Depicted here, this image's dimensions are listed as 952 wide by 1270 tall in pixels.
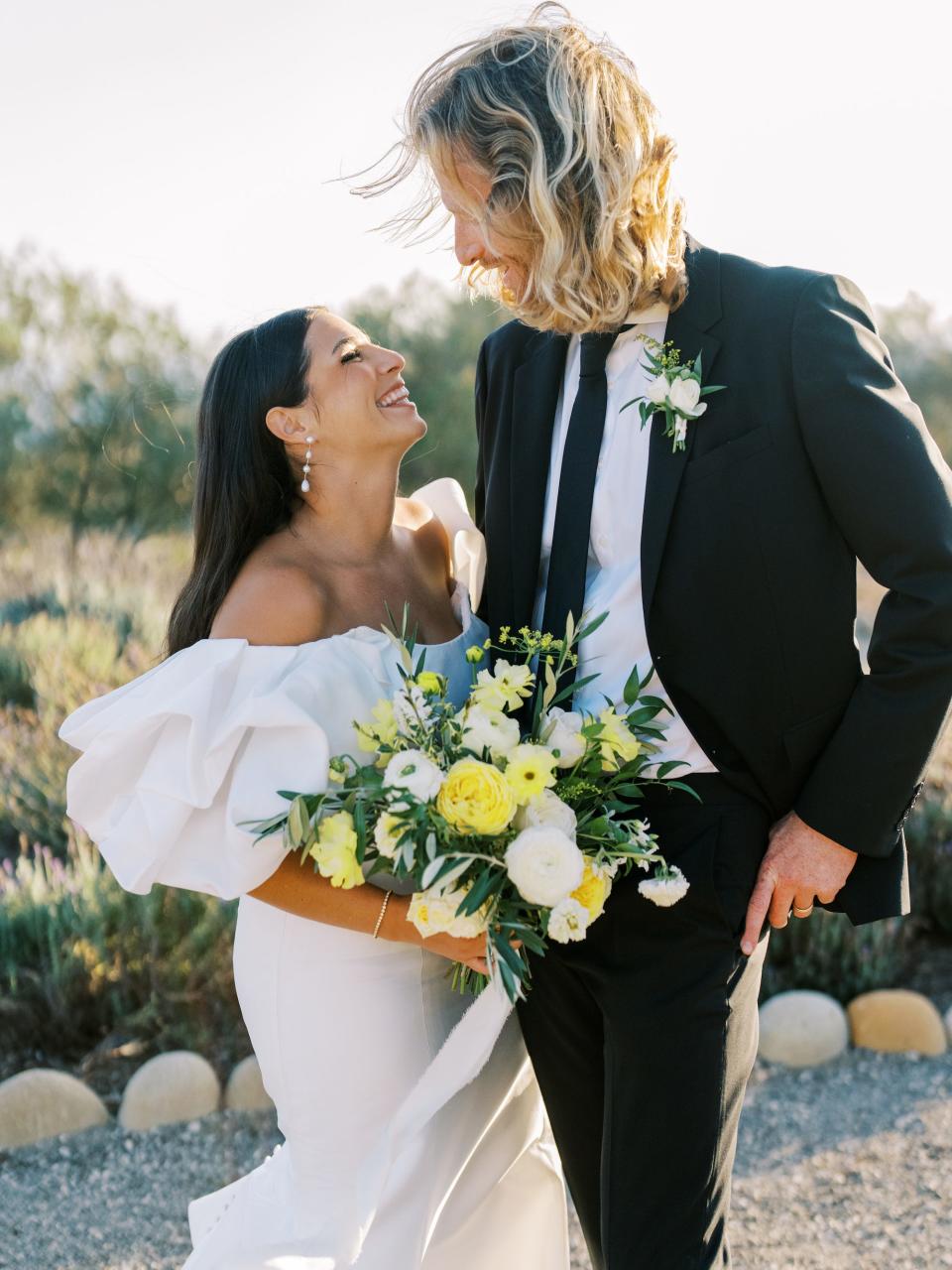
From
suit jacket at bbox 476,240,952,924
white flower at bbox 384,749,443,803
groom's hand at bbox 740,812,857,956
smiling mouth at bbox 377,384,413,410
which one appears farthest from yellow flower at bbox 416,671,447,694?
smiling mouth at bbox 377,384,413,410

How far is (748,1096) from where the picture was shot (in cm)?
443

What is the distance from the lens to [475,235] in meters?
2.56

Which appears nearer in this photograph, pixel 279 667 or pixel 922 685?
pixel 922 685

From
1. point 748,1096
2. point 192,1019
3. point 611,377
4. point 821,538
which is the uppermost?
point 611,377

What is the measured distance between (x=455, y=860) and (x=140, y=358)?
517 inches

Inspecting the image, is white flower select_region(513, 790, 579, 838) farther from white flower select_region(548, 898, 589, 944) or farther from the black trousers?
the black trousers

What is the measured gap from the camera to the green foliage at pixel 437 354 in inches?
585

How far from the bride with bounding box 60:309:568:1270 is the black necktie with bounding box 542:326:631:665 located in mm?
349

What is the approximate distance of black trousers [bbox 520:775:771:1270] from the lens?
241 cm

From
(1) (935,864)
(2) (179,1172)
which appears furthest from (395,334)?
(2) (179,1172)

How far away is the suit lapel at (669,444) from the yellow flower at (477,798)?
19.5 inches

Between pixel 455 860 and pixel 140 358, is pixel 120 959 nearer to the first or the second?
pixel 455 860

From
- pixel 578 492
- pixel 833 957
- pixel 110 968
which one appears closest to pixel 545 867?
pixel 578 492

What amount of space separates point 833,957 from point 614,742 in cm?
317
